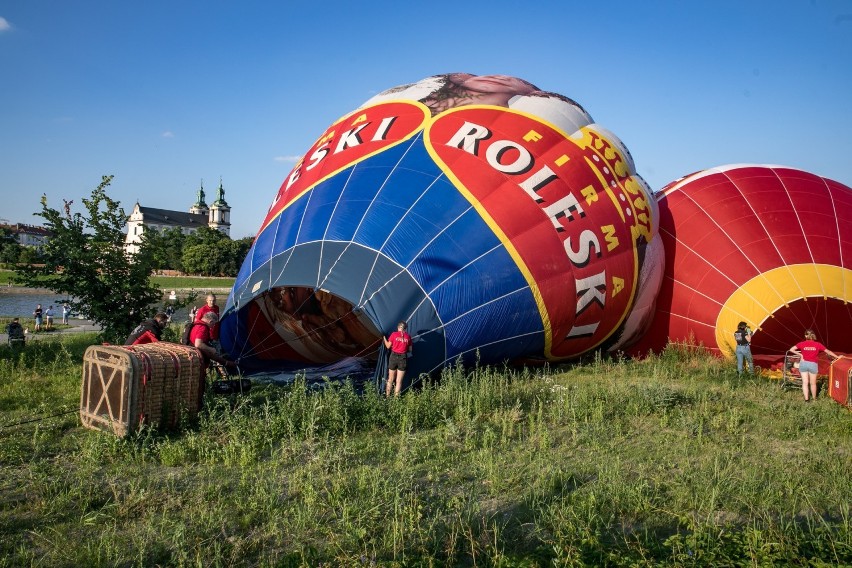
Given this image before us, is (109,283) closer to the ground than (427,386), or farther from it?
farther from it

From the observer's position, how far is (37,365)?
932 centimetres

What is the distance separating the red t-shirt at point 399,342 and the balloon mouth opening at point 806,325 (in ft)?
19.4

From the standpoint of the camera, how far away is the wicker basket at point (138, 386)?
5.74 meters

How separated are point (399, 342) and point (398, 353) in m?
0.13

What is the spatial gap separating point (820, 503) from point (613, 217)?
16.8 feet

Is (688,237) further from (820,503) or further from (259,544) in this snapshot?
(259,544)

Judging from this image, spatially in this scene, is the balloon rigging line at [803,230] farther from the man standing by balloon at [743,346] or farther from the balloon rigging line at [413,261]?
the balloon rigging line at [413,261]

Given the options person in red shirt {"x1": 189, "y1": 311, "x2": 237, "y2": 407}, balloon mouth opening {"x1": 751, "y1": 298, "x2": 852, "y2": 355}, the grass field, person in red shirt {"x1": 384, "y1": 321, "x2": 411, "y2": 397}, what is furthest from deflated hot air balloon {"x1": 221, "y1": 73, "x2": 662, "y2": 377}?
balloon mouth opening {"x1": 751, "y1": 298, "x2": 852, "y2": 355}

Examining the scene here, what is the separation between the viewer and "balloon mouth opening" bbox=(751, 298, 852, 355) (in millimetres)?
10031

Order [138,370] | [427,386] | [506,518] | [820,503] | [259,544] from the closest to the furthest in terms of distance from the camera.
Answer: [259,544]
[506,518]
[820,503]
[138,370]
[427,386]

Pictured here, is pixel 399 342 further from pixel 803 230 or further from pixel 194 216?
pixel 194 216

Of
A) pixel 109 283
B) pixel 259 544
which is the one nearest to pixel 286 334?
pixel 109 283

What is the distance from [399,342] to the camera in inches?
284

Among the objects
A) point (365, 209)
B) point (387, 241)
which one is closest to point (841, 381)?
point (387, 241)
